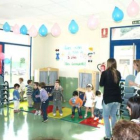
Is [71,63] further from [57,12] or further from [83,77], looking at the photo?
[57,12]

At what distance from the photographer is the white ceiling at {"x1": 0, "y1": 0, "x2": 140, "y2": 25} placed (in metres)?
4.04

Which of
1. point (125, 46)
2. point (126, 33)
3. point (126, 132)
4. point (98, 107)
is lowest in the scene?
point (98, 107)

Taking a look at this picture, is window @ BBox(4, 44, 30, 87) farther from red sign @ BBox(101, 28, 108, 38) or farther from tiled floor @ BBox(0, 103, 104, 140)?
red sign @ BBox(101, 28, 108, 38)

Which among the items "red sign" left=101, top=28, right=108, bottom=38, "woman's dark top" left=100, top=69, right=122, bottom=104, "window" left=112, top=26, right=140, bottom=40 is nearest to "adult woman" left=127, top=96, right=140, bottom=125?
"woman's dark top" left=100, top=69, right=122, bottom=104

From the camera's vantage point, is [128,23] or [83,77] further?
[83,77]

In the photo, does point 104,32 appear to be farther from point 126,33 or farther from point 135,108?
point 135,108

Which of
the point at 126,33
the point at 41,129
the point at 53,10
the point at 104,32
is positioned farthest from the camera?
the point at 104,32

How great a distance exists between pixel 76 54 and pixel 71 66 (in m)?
0.52

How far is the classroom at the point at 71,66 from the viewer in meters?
3.54

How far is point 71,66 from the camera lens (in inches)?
287

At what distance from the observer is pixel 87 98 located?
5184mm

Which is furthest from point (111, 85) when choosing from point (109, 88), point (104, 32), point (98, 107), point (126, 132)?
point (104, 32)

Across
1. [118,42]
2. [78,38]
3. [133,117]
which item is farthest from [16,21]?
[133,117]

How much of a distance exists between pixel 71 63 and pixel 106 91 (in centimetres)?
419
